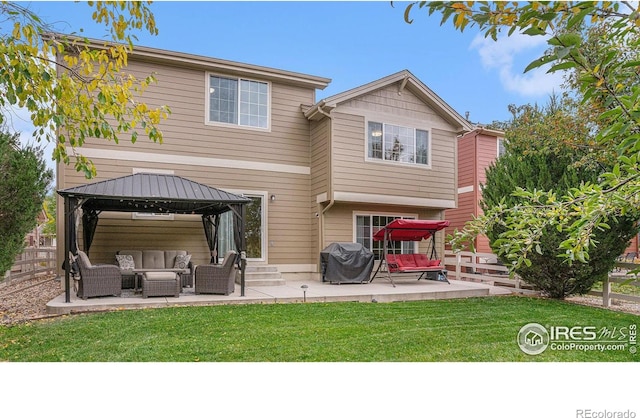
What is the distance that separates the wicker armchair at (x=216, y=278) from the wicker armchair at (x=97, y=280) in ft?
4.40

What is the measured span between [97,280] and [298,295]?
11.2ft

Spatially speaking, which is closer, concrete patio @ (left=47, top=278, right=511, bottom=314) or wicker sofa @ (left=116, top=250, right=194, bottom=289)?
concrete patio @ (left=47, top=278, right=511, bottom=314)

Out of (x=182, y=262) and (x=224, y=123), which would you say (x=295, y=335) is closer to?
(x=182, y=262)

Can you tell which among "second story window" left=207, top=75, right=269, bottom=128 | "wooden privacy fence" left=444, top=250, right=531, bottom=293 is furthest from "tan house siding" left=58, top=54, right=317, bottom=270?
"wooden privacy fence" left=444, top=250, right=531, bottom=293

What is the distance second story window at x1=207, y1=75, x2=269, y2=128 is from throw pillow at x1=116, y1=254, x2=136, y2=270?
3665mm

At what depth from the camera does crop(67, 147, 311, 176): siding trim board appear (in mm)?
9023

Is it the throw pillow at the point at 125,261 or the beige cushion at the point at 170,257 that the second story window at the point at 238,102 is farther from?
the throw pillow at the point at 125,261

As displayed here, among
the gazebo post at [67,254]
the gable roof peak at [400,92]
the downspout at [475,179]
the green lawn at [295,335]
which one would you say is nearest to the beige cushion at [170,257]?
the gazebo post at [67,254]

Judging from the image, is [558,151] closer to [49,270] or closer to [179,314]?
[179,314]

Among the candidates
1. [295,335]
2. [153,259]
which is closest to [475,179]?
[153,259]

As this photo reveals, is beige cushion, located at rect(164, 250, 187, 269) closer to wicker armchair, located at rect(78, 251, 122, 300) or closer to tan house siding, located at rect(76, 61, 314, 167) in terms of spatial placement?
wicker armchair, located at rect(78, 251, 122, 300)

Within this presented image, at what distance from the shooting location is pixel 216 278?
299 inches
